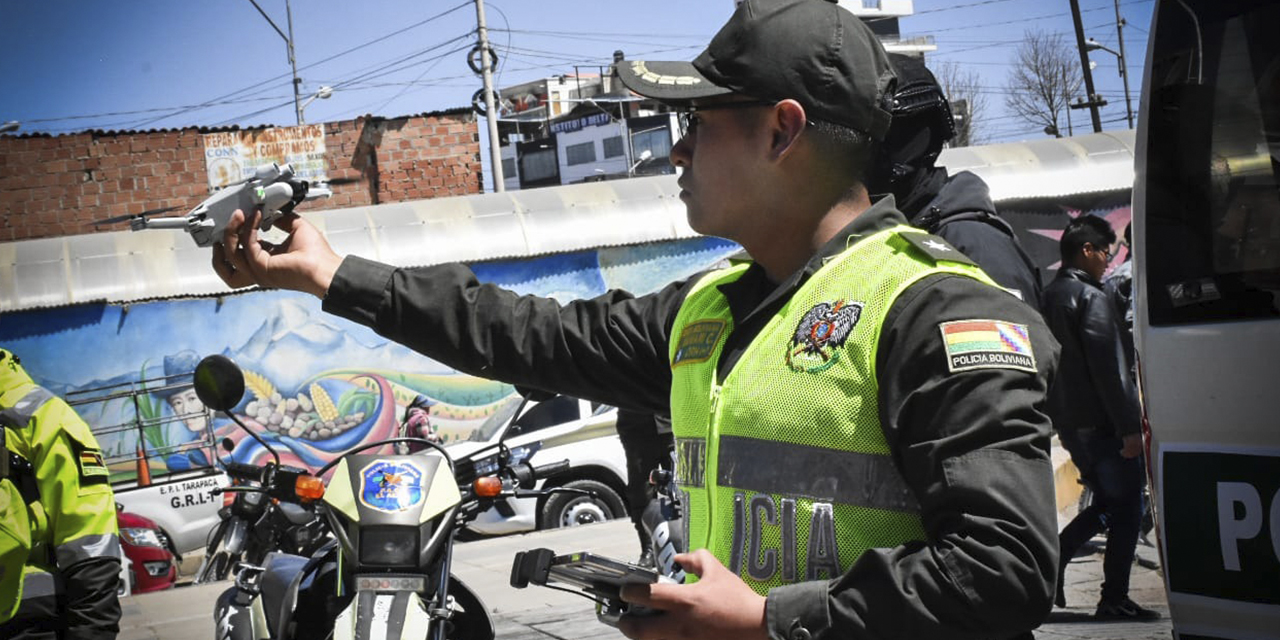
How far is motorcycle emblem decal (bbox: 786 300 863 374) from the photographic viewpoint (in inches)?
67.7

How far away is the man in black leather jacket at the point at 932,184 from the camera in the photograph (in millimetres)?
3379

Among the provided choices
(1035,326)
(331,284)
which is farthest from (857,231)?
(331,284)

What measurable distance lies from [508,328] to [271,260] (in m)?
0.44

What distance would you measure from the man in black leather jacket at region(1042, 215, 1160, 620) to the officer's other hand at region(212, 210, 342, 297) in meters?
4.55

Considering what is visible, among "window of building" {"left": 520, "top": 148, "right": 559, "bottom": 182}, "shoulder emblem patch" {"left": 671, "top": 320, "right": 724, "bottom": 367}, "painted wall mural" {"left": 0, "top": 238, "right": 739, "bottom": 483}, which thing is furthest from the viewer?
"window of building" {"left": 520, "top": 148, "right": 559, "bottom": 182}

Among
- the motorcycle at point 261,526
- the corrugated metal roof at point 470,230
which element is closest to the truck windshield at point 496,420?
the corrugated metal roof at point 470,230

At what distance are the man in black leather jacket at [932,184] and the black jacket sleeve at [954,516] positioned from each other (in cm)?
178

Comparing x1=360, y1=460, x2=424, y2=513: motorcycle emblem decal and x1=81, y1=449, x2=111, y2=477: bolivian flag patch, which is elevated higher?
x1=81, y1=449, x2=111, y2=477: bolivian flag patch

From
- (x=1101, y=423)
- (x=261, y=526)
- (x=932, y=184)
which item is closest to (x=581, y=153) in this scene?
(x=1101, y=423)

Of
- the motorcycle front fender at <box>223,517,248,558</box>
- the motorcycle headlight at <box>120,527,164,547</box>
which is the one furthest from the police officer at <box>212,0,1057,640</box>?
the motorcycle headlight at <box>120,527,164,547</box>

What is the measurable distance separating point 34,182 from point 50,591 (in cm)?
1810

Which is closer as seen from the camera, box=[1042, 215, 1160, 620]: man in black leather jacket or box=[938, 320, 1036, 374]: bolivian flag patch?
box=[938, 320, 1036, 374]: bolivian flag patch

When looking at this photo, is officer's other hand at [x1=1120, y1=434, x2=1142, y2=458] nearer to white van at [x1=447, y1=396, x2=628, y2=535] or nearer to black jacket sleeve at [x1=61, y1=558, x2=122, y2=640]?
black jacket sleeve at [x1=61, y1=558, x2=122, y2=640]

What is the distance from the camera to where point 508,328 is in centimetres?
230
